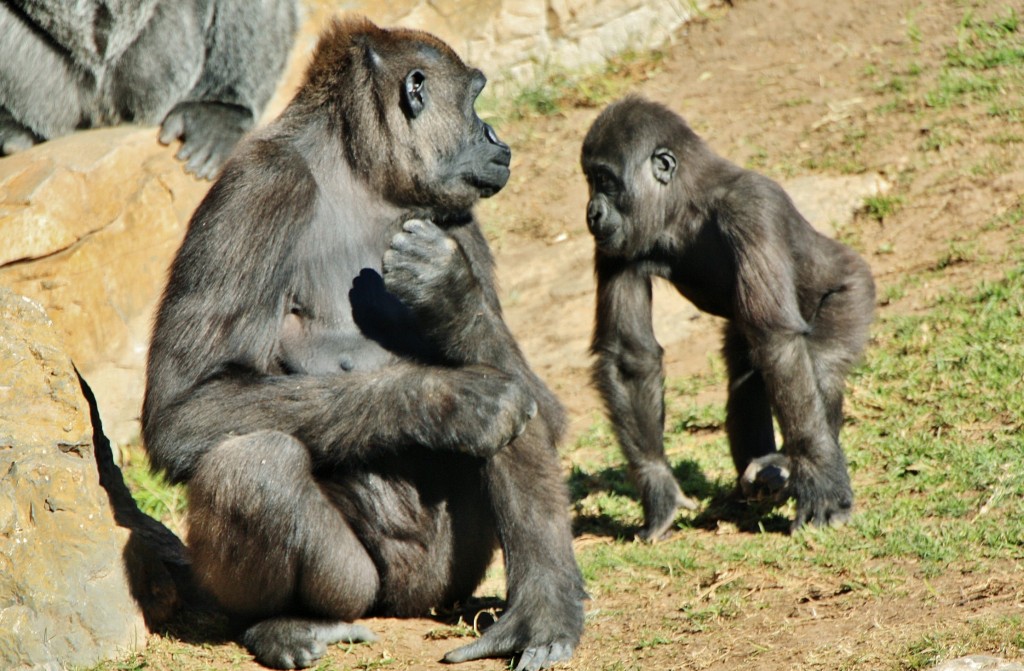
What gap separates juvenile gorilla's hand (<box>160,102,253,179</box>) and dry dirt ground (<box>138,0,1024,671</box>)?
251 cm

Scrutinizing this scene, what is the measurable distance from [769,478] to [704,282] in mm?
1098

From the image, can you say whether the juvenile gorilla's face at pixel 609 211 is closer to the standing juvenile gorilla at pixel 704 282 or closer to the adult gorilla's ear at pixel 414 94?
the standing juvenile gorilla at pixel 704 282

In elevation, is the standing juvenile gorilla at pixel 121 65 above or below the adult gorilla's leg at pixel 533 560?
above

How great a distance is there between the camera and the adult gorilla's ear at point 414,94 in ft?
15.2

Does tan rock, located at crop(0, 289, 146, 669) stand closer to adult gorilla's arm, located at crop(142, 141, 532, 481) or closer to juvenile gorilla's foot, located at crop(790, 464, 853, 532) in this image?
adult gorilla's arm, located at crop(142, 141, 532, 481)

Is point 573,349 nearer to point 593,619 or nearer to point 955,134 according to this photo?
point 955,134

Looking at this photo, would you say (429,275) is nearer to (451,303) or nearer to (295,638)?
(451,303)

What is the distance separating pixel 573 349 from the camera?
852cm

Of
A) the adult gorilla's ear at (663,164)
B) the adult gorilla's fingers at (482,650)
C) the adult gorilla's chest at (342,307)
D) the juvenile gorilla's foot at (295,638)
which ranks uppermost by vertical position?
the adult gorilla's ear at (663,164)

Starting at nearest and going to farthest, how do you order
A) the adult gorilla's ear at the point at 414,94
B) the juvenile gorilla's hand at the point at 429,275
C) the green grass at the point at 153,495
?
1. the juvenile gorilla's hand at the point at 429,275
2. the adult gorilla's ear at the point at 414,94
3. the green grass at the point at 153,495

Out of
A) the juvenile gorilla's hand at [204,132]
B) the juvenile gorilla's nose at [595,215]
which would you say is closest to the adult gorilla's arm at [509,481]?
the juvenile gorilla's nose at [595,215]

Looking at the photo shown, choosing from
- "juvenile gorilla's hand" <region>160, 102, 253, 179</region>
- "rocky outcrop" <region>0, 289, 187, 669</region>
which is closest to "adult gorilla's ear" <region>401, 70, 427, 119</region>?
"rocky outcrop" <region>0, 289, 187, 669</region>

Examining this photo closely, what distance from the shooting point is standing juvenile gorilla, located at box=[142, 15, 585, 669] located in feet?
13.6

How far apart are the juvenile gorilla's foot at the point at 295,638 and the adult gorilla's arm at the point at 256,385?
0.61 m
